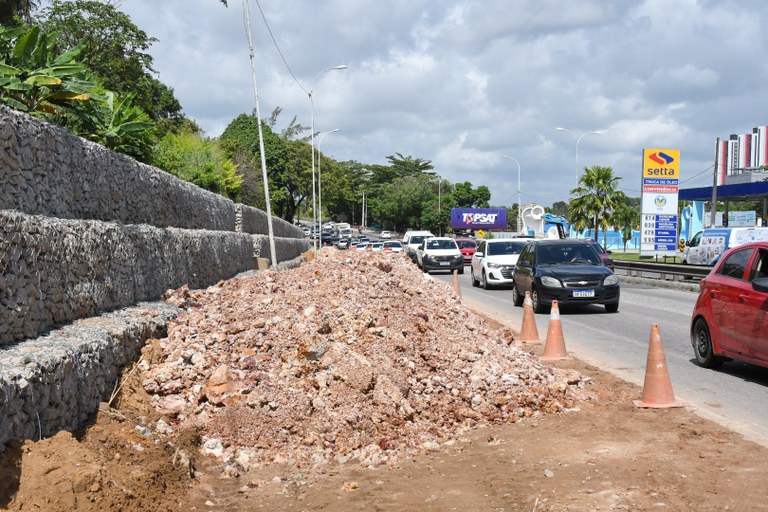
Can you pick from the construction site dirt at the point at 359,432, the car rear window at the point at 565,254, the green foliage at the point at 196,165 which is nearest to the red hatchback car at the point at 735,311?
the construction site dirt at the point at 359,432

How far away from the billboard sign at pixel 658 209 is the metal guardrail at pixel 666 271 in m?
12.6

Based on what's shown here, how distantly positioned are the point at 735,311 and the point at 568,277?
812cm

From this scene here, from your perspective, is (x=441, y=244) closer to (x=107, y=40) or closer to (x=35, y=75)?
(x=107, y=40)

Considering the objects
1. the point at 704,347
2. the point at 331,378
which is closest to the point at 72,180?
the point at 331,378

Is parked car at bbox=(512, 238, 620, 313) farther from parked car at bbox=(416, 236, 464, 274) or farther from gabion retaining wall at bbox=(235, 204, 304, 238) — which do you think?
parked car at bbox=(416, 236, 464, 274)

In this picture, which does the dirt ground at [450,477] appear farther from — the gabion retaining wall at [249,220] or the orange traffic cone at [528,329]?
the gabion retaining wall at [249,220]

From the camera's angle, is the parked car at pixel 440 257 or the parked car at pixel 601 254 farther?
the parked car at pixel 440 257

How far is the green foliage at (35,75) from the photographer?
7957mm

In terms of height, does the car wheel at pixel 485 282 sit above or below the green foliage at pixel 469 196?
below

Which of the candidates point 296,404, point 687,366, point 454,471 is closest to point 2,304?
point 296,404

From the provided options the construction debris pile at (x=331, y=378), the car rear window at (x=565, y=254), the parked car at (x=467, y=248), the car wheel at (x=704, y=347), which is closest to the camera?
the construction debris pile at (x=331, y=378)

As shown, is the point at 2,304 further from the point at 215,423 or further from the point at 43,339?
the point at 215,423

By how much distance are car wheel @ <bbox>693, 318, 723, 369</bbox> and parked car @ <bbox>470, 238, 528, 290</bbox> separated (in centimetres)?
1481

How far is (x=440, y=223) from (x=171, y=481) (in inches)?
4309
